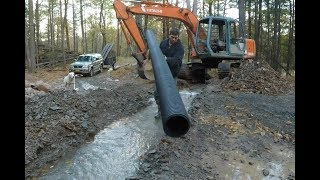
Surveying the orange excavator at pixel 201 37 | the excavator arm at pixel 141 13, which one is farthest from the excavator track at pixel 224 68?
the excavator arm at pixel 141 13

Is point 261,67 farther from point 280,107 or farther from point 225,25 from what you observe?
point 280,107

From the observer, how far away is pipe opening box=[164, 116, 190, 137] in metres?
3.71

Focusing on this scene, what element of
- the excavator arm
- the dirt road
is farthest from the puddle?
the excavator arm

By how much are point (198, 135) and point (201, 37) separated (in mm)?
9233

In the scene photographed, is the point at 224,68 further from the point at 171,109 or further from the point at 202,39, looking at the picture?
the point at 171,109

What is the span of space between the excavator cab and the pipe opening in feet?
35.6

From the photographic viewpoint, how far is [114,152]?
671 centimetres

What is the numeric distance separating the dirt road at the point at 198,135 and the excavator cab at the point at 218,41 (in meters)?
3.28

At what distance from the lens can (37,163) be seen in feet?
19.5

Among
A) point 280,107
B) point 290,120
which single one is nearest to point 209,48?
point 280,107

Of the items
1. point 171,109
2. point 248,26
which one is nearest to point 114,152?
point 171,109

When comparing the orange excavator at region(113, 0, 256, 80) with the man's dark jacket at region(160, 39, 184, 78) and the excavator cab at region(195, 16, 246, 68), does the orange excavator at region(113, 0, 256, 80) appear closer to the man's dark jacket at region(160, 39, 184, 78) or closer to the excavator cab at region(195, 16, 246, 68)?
the excavator cab at region(195, 16, 246, 68)
